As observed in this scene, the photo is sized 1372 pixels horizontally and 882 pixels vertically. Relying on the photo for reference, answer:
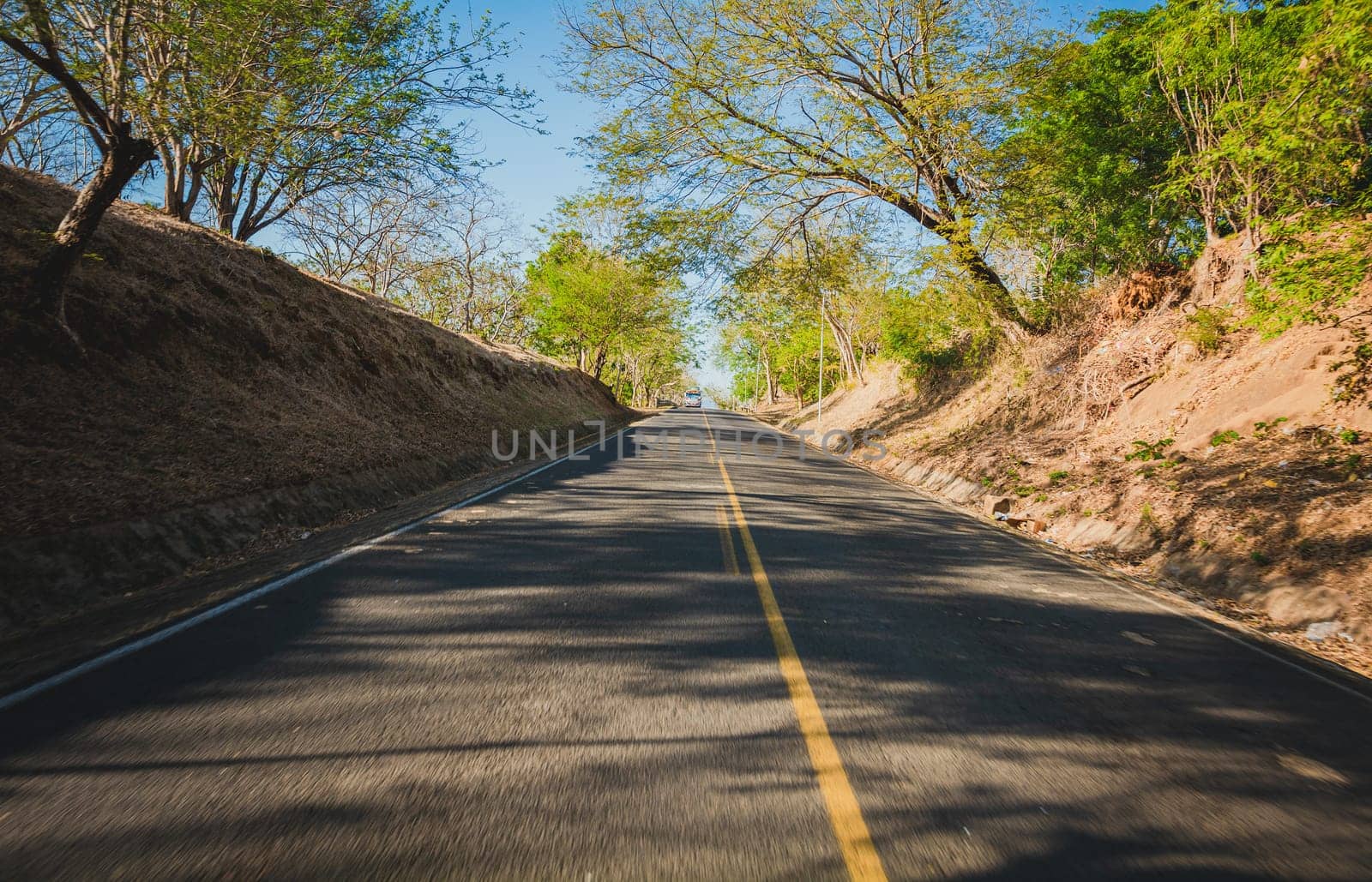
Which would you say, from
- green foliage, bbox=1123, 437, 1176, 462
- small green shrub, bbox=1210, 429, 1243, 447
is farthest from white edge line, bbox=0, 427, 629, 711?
small green shrub, bbox=1210, 429, 1243, 447

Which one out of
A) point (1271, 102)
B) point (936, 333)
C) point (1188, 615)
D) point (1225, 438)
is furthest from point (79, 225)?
point (936, 333)

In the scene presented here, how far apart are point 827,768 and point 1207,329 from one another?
11453mm

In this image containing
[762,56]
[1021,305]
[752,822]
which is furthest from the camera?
[1021,305]

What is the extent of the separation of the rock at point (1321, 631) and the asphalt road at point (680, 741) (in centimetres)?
79

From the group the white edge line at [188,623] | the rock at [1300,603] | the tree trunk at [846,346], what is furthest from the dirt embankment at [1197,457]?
the tree trunk at [846,346]

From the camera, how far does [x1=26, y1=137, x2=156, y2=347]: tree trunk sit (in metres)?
6.75

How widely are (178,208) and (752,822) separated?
54.9ft

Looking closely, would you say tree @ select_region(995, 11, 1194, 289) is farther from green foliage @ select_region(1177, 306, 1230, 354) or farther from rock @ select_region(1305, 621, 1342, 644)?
rock @ select_region(1305, 621, 1342, 644)

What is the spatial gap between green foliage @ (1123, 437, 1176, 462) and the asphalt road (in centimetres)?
438

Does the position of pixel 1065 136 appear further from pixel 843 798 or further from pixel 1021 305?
pixel 843 798


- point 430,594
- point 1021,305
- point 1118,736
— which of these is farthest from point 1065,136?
point 430,594

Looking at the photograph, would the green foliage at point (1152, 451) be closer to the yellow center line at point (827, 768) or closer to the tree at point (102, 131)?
the yellow center line at point (827, 768)

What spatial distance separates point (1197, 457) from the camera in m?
7.96

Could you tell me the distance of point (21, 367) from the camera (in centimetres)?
629
